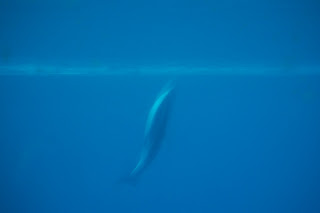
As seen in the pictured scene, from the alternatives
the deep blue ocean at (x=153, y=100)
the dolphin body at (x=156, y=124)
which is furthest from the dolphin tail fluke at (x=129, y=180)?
the dolphin body at (x=156, y=124)

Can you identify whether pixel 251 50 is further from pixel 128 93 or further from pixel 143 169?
pixel 143 169

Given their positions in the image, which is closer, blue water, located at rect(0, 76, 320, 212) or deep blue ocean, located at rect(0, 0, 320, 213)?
deep blue ocean, located at rect(0, 0, 320, 213)

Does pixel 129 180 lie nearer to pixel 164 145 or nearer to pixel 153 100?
pixel 164 145

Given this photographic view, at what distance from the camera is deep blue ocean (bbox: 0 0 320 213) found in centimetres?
164

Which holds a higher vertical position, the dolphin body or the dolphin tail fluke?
the dolphin body

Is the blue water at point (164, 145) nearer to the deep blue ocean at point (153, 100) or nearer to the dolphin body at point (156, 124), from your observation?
the deep blue ocean at point (153, 100)

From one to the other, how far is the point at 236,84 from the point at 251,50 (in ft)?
0.84

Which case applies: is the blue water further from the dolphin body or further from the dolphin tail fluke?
the dolphin body

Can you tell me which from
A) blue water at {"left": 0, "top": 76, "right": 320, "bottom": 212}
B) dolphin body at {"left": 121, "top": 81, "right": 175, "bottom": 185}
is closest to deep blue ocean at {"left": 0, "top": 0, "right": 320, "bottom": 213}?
blue water at {"left": 0, "top": 76, "right": 320, "bottom": 212}

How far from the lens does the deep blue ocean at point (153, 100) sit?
1636 mm

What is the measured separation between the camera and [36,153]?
185 cm

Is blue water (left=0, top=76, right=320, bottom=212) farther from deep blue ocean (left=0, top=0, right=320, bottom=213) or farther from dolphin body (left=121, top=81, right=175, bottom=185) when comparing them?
dolphin body (left=121, top=81, right=175, bottom=185)

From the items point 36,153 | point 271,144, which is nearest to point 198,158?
point 271,144

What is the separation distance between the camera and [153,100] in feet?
5.87
